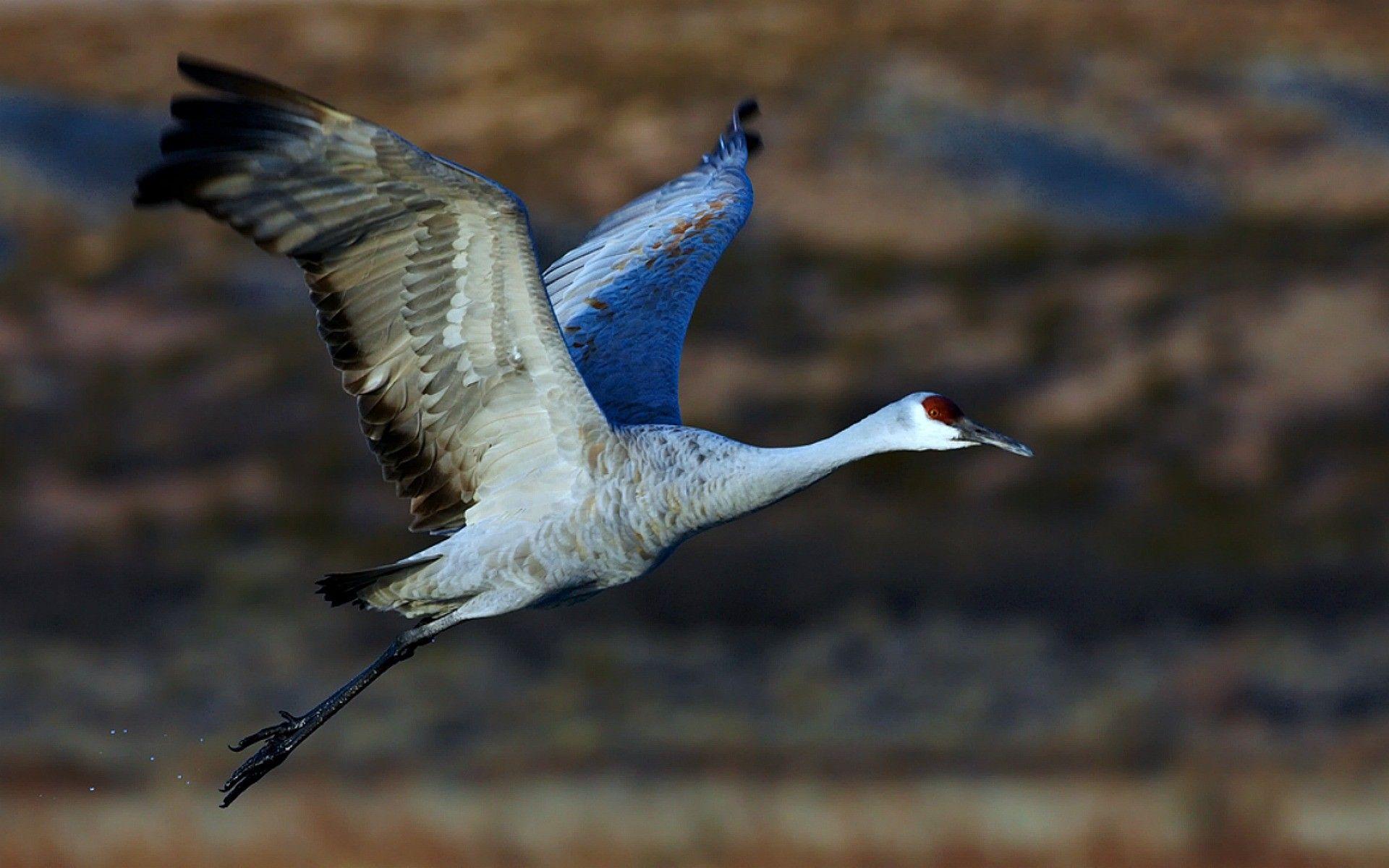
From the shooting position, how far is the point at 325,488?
21.9 metres

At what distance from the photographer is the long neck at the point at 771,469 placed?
924 cm

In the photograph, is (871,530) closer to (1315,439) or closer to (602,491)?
(1315,439)

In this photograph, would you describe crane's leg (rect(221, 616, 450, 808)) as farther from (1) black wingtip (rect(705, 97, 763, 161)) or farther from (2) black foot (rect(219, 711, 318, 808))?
(1) black wingtip (rect(705, 97, 763, 161))

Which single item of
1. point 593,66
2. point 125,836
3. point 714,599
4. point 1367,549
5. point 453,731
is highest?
point 593,66

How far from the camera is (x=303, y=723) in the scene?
34.9ft

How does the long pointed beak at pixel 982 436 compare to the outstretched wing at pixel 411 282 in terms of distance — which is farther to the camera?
the long pointed beak at pixel 982 436

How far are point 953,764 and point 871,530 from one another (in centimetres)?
336

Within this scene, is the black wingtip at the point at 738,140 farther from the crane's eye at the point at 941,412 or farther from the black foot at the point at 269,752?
the black foot at the point at 269,752

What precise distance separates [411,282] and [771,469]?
1640mm

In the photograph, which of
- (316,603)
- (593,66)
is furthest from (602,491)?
(593,66)

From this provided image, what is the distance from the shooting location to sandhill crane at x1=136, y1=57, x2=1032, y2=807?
28.4ft

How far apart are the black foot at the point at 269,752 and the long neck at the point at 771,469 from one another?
2.40 m

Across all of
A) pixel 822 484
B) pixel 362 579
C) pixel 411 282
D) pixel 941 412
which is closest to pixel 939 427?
pixel 941 412

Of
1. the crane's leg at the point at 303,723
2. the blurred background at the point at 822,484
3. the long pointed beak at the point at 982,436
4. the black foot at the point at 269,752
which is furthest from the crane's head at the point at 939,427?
the blurred background at the point at 822,484
